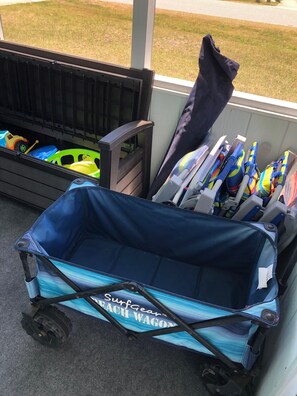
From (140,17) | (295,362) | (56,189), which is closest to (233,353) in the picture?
(295,362)

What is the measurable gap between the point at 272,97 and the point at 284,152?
10.4 inches

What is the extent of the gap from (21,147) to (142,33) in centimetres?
85

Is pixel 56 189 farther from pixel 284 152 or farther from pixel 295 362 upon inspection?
pixel 295 362

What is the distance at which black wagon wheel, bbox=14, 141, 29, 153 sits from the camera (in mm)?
1679

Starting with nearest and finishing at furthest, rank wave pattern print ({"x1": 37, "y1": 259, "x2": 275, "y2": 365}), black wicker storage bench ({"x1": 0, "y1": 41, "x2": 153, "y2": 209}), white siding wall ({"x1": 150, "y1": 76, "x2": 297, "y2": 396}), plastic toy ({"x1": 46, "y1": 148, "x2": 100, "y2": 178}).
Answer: wave pattern print ({"x1": 37, "y1": 259, "x2": 275, "y2": 365})
white siding wall ({"x1": 150, "y1": 76, "x2": 297, "y2": 396})
black wicker storage bench ({"x1": 0, "y1": 41, "x2": 153, "y2": 209})
plastic toy ({"x1": 46, "y1": 148, "x2": 100, "y2": 178})

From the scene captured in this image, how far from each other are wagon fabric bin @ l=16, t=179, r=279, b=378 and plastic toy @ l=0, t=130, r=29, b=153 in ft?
Result: 2.19

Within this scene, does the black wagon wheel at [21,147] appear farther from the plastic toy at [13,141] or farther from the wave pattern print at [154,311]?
the wave pattern print at [154,311]

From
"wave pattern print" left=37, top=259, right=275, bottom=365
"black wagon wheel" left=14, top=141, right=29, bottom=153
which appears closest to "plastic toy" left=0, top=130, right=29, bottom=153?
"black wagon wheel" left=14, top=141, right=29, bottom=153

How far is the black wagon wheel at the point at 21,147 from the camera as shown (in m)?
1.68

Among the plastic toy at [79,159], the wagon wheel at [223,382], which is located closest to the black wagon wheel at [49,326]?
the wagon wheel at [223,382]

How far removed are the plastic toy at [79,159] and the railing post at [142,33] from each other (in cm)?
48

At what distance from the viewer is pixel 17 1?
2.23m

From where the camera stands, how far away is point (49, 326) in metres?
1.04

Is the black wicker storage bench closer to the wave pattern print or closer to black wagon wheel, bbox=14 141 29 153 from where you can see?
black wagon wheel, bbox=14 141 29 153
